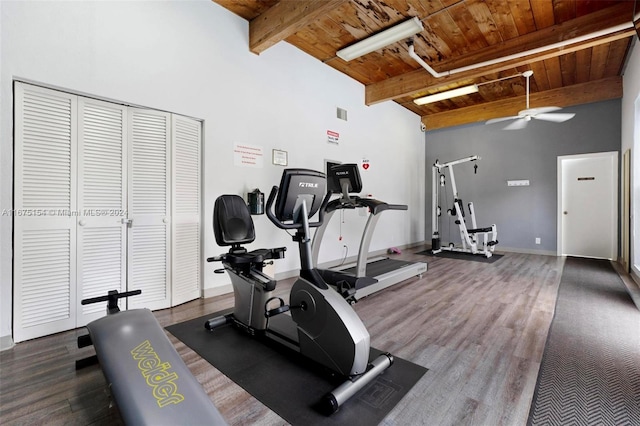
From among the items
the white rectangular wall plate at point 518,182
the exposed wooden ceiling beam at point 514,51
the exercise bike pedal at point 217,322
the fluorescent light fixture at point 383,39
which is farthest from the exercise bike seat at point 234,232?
the white rectangular wall plate at point 518,182

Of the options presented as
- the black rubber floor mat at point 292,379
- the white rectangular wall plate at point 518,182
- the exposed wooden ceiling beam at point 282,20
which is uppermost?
the exposed wooden ceiling beam at point 282,20

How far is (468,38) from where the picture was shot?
163 inches

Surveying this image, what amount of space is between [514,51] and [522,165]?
10.8 feet

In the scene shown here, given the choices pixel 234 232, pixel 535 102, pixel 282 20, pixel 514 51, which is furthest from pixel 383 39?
pixel 535 102

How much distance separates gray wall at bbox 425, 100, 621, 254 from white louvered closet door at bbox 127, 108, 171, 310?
6.60 m

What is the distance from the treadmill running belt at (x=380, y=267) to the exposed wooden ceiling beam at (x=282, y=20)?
3.01 m

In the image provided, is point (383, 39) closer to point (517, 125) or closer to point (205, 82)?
point (205, 82)

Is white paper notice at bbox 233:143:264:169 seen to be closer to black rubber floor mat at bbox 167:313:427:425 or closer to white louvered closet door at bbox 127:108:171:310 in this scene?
white louvered closet door at bbox 127:108:171:310

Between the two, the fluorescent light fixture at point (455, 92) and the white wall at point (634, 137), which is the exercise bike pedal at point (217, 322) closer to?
the white wall at point (634, 137)

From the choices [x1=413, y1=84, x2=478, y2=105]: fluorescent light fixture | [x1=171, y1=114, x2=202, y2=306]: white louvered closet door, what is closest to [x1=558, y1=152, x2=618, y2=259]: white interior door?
[x1=413, y1=84, x2=478, y2=105]: fluorescent light fixture

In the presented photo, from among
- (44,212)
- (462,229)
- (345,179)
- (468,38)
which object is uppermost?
(468,38)

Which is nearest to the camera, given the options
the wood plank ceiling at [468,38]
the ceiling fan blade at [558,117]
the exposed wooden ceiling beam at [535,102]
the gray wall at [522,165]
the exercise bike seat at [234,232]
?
the exercise bike seat at [234,232]

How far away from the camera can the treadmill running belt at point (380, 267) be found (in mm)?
3845

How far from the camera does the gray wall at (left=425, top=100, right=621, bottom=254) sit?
575 cm
